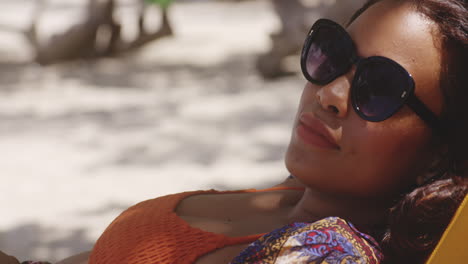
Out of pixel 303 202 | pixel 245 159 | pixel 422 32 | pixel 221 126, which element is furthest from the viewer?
pixel 221 126

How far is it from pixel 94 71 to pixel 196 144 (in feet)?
7.49

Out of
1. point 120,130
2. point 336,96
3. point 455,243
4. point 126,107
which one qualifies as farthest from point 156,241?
point 126,107

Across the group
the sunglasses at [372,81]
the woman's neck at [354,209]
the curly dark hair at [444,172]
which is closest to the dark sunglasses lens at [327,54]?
the sunglasses at [372,81]

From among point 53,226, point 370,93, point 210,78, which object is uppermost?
point 370,93

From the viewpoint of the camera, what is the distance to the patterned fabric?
47.9 inches

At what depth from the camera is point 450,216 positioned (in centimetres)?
127

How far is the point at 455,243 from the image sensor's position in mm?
1204

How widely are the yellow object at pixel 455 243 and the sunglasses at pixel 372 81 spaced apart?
24 centimetres

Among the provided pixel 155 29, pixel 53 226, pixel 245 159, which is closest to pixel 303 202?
pixel 53 226

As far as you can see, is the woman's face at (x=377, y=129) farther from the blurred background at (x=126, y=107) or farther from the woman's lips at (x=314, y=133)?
the blurred background at (x=126, y=107)

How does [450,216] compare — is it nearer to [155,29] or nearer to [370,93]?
[370,93]

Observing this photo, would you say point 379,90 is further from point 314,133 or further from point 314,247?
point 314,247

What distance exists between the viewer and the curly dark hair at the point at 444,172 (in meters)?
1.28

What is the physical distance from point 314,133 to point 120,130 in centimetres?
327
